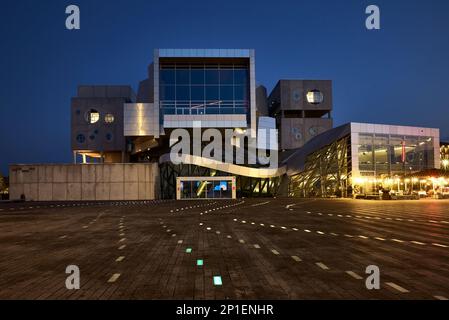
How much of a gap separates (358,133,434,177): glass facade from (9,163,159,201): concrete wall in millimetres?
32737

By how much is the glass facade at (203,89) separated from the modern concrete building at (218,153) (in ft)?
0.55

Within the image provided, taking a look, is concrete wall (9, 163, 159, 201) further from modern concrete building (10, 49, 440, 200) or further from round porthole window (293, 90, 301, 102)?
round porthole window (293, 90, 301, 102)

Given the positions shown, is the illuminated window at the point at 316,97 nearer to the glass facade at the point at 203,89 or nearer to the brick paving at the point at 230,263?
the glass facade at the point at 203,89

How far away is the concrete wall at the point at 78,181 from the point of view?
6128 cm

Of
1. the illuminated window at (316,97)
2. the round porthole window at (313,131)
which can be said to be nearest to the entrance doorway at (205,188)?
the round porthole window at (313,131)

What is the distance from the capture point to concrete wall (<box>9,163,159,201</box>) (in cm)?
6128

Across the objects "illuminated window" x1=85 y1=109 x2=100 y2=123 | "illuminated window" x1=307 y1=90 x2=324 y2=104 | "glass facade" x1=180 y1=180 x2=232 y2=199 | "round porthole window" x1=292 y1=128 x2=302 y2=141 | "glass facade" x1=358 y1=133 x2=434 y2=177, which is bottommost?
"glass facade" x1=180 y1=180 x2=232 y2=199

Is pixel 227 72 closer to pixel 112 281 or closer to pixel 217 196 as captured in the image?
pixel 217 196

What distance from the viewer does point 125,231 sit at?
723 inches

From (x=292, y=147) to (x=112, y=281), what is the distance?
87843 mm

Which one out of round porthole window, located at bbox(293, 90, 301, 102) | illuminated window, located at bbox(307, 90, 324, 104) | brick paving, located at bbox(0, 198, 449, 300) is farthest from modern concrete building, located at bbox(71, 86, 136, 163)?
brick paving, located at bbox(0, 198, 449, 300)

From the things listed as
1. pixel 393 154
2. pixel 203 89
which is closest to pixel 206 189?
pixel 203 89

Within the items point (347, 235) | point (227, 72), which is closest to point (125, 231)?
point (347, 235)

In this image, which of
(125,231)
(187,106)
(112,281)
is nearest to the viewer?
(112,281)
